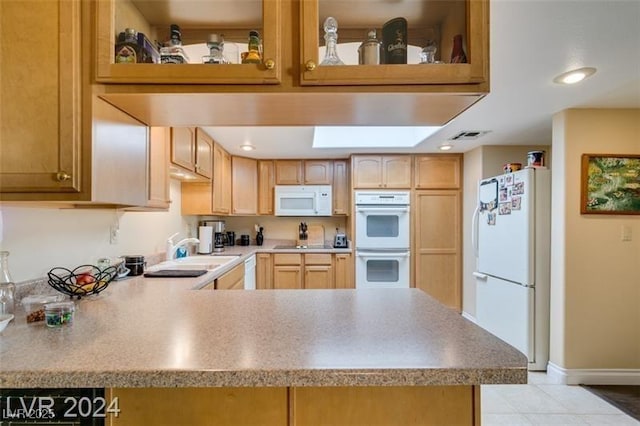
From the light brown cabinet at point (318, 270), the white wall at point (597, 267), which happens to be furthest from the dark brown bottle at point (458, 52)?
the light brown cabinet at point (318, 270)

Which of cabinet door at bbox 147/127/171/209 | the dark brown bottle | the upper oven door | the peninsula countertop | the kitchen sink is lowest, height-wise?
the kitchen sink

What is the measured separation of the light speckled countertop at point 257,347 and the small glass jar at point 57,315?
0.13 feet

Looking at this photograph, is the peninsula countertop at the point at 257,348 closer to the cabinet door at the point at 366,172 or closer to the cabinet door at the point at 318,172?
the cabinet door at the point at 366,172

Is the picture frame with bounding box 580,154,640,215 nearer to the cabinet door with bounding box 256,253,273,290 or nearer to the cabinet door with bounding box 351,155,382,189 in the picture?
the cabinet door with bounding box 351,155,382,189

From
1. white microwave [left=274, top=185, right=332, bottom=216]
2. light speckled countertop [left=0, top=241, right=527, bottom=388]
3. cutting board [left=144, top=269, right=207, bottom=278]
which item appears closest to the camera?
light speckled countertop [left=0, top=241, right=527, bottom=388]

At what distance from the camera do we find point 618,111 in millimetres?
2420

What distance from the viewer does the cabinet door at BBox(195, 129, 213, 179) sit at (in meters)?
2.79

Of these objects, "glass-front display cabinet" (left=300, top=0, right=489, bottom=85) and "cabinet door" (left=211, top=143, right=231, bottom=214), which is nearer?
"glass-front display cabinet" (left=300, top=0, right=489, bottom=85)

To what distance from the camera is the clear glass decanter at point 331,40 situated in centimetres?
101

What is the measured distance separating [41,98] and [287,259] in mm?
3204

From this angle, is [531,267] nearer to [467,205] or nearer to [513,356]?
[467,205]

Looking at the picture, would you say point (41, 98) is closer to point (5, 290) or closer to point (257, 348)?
point (5, 290)

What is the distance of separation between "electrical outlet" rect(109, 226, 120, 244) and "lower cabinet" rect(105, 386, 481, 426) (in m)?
1.45

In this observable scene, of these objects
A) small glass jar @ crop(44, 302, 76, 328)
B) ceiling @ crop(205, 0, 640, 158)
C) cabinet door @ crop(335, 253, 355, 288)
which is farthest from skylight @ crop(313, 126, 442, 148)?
small glass jar @ crop(44, 302, 76, 328)
